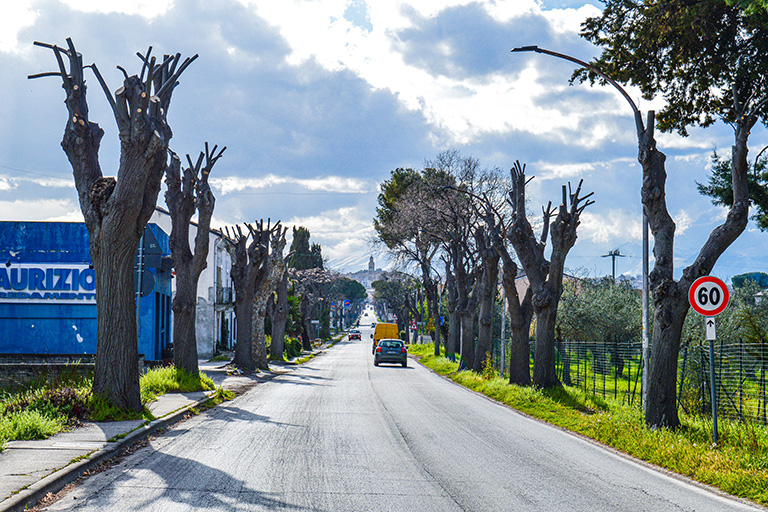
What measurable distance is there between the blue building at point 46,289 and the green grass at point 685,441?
19321 millimetres

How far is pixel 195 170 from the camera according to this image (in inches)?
923

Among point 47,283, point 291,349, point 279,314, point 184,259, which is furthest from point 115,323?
point 291,349

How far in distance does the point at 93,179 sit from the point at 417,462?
26.6 ft

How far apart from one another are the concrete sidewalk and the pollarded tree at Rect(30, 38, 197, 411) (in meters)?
1.18

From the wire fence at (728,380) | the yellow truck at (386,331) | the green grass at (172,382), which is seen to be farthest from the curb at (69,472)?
the yellow truck at (386,331)

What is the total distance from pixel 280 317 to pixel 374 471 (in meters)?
33.7

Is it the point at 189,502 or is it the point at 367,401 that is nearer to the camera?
the point at 189,502

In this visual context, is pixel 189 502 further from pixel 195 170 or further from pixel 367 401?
pixel 195 170

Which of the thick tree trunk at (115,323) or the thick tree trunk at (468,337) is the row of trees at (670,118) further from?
the thick tree trunk at (468,337)

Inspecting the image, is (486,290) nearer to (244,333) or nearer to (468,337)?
(468,337)

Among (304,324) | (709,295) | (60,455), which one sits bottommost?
(304,324)

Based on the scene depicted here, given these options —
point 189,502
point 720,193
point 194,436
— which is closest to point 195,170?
point 194,436

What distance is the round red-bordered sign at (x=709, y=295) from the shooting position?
11.4 m

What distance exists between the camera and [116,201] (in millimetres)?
13117
